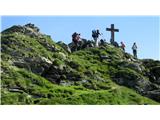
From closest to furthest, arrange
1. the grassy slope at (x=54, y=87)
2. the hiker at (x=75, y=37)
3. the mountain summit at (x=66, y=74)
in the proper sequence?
the grassy slope at (x=54, y=87) < the mountain summit at (x=66, y=74) < the hiker at (x=75, y=37)

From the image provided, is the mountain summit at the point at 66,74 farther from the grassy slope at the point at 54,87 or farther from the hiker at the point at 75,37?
the hiker at the point at 75,37

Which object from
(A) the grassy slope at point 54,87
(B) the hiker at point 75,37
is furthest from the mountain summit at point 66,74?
(B) the hiker at point 75,37

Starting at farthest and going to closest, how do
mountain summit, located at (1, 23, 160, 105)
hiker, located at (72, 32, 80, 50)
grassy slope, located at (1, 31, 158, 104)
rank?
hiker, located at (72, 32, 80, 50)
mountain summit, located at (1, 23, 160, 105)
grassy slope, located at (1, 31, 158, 104)

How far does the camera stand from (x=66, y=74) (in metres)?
31.8

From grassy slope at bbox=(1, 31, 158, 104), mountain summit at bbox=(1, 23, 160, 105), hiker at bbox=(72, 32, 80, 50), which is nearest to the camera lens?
grassy slope at bbox=(1, 31, 158, 104)

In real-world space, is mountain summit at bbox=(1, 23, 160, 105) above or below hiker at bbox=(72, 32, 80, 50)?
below

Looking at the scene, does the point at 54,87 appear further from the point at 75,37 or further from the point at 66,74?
the point at 75,37

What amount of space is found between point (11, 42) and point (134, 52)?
8055mm

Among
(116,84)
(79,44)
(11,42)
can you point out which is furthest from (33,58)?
(79,44)

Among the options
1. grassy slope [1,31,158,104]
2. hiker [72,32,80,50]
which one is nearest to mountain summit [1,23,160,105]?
grassy slope [1,31,158,104]

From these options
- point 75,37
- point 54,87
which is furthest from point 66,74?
point 75,37

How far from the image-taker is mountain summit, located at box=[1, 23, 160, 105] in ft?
95.6

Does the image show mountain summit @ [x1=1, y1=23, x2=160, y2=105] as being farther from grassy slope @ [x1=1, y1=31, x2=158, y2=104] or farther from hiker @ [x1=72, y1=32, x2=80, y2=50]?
hiker @ [x1=72, y1=32, x2=80, y2=50]

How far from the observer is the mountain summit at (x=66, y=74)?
2912 centimetres
